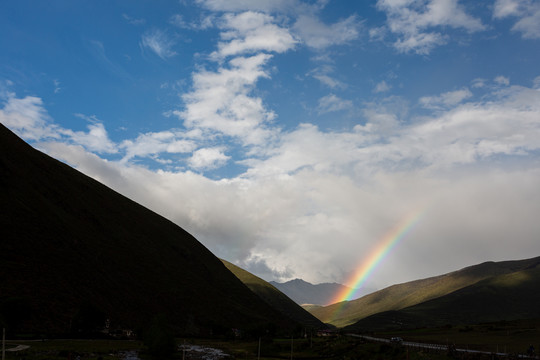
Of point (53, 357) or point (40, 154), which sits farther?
point (40, 154)

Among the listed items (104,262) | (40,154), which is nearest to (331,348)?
(104,262)

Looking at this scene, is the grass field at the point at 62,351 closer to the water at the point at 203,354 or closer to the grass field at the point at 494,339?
the water at the point at 203,354

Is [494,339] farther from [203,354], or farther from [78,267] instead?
[78,267]

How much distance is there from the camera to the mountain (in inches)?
4272

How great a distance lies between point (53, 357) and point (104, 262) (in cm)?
8978

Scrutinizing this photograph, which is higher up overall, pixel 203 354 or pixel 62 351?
pixel 62 351

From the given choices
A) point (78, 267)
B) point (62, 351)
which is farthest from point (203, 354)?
point (78, 267)

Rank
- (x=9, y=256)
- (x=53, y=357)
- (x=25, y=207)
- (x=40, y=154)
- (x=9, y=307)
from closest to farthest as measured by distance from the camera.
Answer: (x=53, y=357), (x=9, y=307), (x=9, y=256), (x=25, y=207), (x=40, y=154)

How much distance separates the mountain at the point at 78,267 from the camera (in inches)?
4272

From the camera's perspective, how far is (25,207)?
135250 millimetres

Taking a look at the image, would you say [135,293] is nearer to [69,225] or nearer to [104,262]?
[104,262]

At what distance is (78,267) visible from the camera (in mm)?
135750

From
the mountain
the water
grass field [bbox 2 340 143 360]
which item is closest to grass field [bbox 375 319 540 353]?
the water

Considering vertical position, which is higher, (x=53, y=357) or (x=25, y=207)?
(x=25, y=207)
